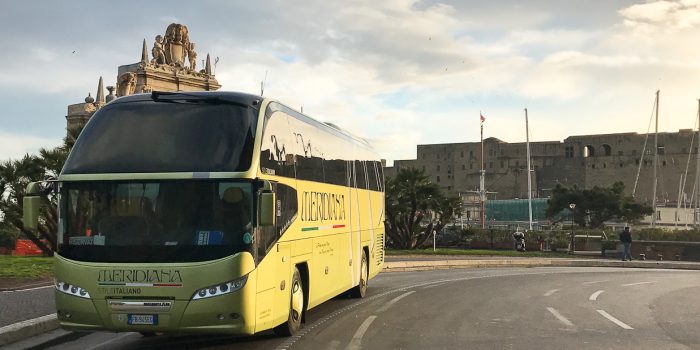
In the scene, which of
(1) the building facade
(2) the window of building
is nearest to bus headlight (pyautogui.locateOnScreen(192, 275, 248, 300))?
(1) the building facade

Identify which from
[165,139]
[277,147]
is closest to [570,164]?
[277,147]

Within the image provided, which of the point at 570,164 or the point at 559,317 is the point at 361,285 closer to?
the point at 559,317

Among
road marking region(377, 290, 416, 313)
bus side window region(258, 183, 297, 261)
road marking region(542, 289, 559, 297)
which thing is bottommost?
road marking region(542, 289, 559, 297)

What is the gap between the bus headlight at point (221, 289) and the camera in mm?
8812

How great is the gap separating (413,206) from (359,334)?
36.1 m

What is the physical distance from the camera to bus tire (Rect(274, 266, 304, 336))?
35.6 feet

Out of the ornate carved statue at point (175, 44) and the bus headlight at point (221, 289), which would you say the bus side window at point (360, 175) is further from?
the ornate carved statue at point (175, 44)

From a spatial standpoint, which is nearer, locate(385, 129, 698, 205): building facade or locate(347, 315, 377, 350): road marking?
locate(347, 315, 377, 350): road marking

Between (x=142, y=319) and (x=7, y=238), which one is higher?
(x=142, y=319)

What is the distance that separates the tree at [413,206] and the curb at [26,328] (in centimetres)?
3620

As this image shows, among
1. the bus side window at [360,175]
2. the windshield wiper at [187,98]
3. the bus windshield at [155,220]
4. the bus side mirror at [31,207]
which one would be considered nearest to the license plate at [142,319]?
the bus windshield at [155,220]

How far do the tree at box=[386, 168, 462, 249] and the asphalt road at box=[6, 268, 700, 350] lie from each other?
87.9 feet

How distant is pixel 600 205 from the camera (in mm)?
90062

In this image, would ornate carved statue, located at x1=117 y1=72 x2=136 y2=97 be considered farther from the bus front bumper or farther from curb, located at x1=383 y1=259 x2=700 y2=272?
the bus front bumper
